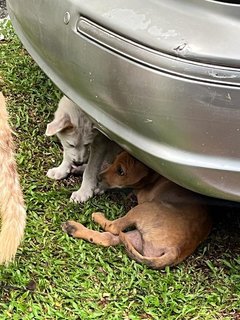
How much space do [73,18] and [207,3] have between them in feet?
2.53

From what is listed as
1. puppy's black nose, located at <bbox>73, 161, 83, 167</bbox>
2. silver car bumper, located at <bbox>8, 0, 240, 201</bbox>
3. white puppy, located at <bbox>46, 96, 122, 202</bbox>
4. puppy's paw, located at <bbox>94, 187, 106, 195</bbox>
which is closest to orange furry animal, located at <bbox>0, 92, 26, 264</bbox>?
silver car bumper, located at <bbox>8, 0, 240, 201</bbox>

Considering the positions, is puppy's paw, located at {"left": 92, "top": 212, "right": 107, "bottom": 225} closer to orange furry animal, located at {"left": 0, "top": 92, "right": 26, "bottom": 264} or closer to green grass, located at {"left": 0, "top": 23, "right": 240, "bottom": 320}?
green grass, located at {"left": 0, "top": 23, "right": 240, "bottom": 320}

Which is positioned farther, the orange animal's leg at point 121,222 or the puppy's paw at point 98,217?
the puppy's paw at point 98,217

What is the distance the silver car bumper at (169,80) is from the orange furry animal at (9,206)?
52cm

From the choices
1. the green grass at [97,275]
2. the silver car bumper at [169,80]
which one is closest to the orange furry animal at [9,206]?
the green grass at [97,275]

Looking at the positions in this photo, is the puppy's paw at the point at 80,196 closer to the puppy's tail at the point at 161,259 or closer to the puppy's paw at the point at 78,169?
the puppy's paw at the point at 78,169

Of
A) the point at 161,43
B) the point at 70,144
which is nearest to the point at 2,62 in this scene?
the point at 70,144

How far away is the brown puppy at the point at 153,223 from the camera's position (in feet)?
12.3

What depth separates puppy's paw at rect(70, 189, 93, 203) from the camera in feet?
14.2

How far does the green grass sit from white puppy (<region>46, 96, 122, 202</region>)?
0.08m

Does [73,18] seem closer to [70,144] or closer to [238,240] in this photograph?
[70,144]

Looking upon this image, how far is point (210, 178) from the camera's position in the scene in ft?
10.3

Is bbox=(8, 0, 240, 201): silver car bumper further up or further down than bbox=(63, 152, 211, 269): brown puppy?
further up

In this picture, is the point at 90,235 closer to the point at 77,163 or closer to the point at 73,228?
the point at 73,228
